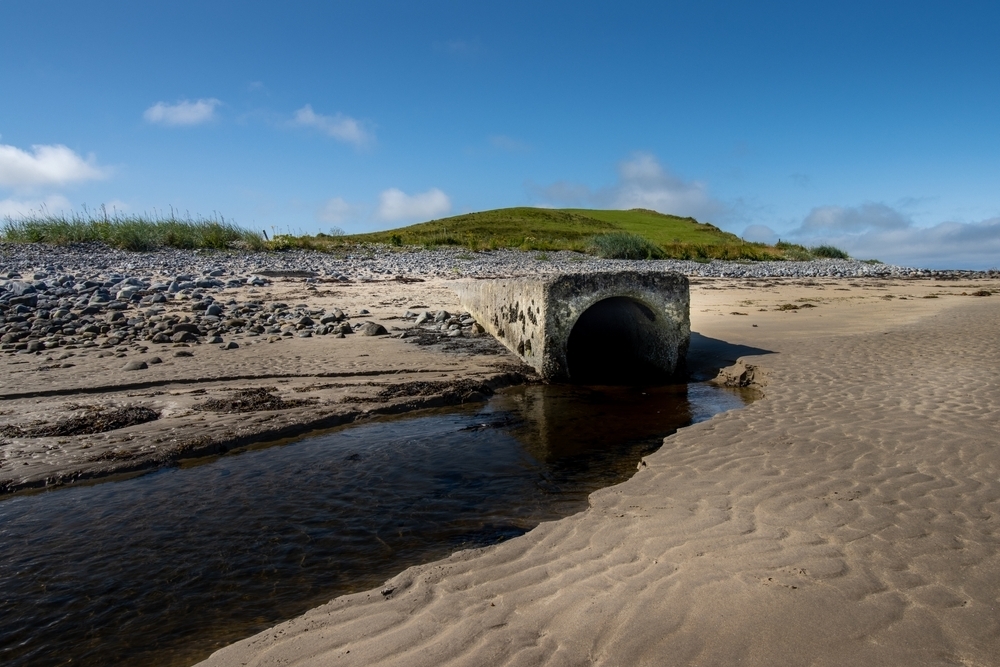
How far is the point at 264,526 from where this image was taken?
3.94 m

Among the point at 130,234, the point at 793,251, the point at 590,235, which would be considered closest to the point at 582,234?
the point at 590,235

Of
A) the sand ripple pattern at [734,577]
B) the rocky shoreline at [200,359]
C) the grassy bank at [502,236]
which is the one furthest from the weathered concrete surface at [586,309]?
the grassy bank at [502,236]

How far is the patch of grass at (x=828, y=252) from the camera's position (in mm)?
40281

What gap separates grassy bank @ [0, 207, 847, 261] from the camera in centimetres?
2023

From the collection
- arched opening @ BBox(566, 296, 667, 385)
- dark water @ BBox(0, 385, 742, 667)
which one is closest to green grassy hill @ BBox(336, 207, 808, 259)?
arched opening @ BBox(566, 296, 667, 385)

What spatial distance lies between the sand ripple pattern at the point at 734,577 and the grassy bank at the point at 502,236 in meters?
19.9

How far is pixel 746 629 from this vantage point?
2.54m

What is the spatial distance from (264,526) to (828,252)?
141ft

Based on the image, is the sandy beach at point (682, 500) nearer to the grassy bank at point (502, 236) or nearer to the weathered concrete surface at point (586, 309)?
the weathered concrete surface at point (586, 309)

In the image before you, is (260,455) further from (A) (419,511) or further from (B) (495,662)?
(B) (495,662)

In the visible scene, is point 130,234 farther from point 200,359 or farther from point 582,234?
point 582,234

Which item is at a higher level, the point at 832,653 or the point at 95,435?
the point at 95,435

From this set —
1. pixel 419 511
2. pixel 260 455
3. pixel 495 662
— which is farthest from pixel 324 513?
pixel 495 662

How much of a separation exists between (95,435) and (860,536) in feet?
18.2
